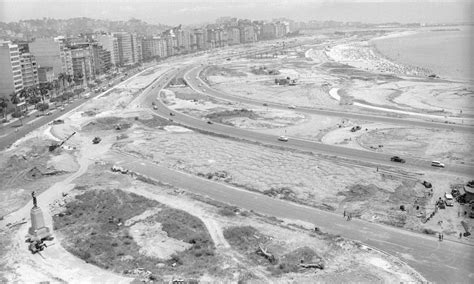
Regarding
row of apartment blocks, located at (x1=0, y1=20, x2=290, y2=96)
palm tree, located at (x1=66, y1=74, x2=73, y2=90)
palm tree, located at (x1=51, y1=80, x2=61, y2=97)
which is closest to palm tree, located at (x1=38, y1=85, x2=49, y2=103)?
row of apartment blocks, located at (x1=0, y1=20, x2=290, y2=96)

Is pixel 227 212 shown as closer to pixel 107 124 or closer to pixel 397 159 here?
pixel 397 159

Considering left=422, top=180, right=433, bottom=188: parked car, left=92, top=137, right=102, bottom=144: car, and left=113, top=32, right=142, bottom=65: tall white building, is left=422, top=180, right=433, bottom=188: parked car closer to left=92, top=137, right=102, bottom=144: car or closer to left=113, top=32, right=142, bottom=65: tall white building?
left=92, top=137, right=102, bottom=144: car

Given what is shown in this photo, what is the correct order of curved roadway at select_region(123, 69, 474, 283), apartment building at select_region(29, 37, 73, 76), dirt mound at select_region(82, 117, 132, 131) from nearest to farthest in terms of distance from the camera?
curved roadway at select_region(123, 69, 474, 283) → dirt mound at select_region(82, 117, 132, 131) → apartment building at select_region(29, 37, 73, 76)

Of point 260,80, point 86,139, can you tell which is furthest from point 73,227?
point 260,80

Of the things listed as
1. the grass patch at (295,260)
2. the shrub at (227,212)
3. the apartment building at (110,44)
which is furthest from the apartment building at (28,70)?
the grass patch at (295,260)

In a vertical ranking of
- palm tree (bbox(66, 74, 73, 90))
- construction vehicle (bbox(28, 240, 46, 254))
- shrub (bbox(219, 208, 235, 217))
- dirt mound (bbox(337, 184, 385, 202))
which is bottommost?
dirt mound (bbox(337, 184, 385, 202))

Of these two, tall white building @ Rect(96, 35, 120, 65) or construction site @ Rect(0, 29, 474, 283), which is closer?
construction site @ Rect(0, 29, 474, 283)
